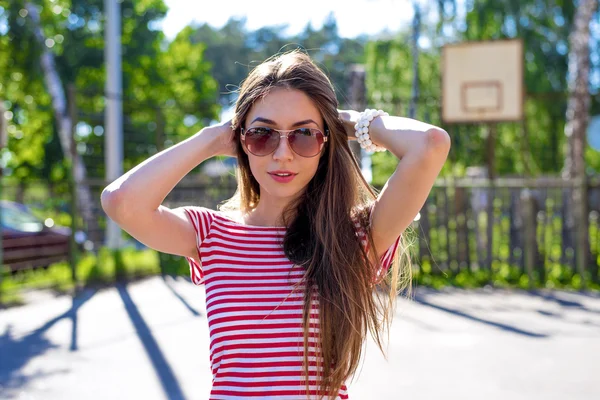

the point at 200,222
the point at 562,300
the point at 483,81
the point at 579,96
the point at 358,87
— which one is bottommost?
the point at 562,300

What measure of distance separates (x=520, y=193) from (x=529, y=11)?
47.6 feet

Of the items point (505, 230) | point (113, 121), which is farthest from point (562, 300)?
point (113, 121)

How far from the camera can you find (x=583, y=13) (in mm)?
12422

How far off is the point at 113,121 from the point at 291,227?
11747mm

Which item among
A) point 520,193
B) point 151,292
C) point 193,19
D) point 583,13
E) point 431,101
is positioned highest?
point 193,19

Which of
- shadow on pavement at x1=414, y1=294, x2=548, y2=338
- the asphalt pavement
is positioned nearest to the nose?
the asphalt pavement

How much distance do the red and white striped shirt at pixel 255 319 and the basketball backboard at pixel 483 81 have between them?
9.17m

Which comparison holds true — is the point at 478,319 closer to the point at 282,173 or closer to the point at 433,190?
the point at 433,190

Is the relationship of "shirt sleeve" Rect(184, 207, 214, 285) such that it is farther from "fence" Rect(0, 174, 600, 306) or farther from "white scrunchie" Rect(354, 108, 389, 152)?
"fence" Rect(0, 174, 600, 306)

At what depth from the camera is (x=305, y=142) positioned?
2.03m

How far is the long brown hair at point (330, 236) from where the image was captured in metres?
1.94

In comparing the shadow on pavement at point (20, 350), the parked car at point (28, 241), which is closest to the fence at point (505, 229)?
the parked car at point (28, 241)

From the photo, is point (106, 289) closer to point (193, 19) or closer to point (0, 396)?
point (0, 396)

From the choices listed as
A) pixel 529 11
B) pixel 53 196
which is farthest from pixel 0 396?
pixel 529 11
